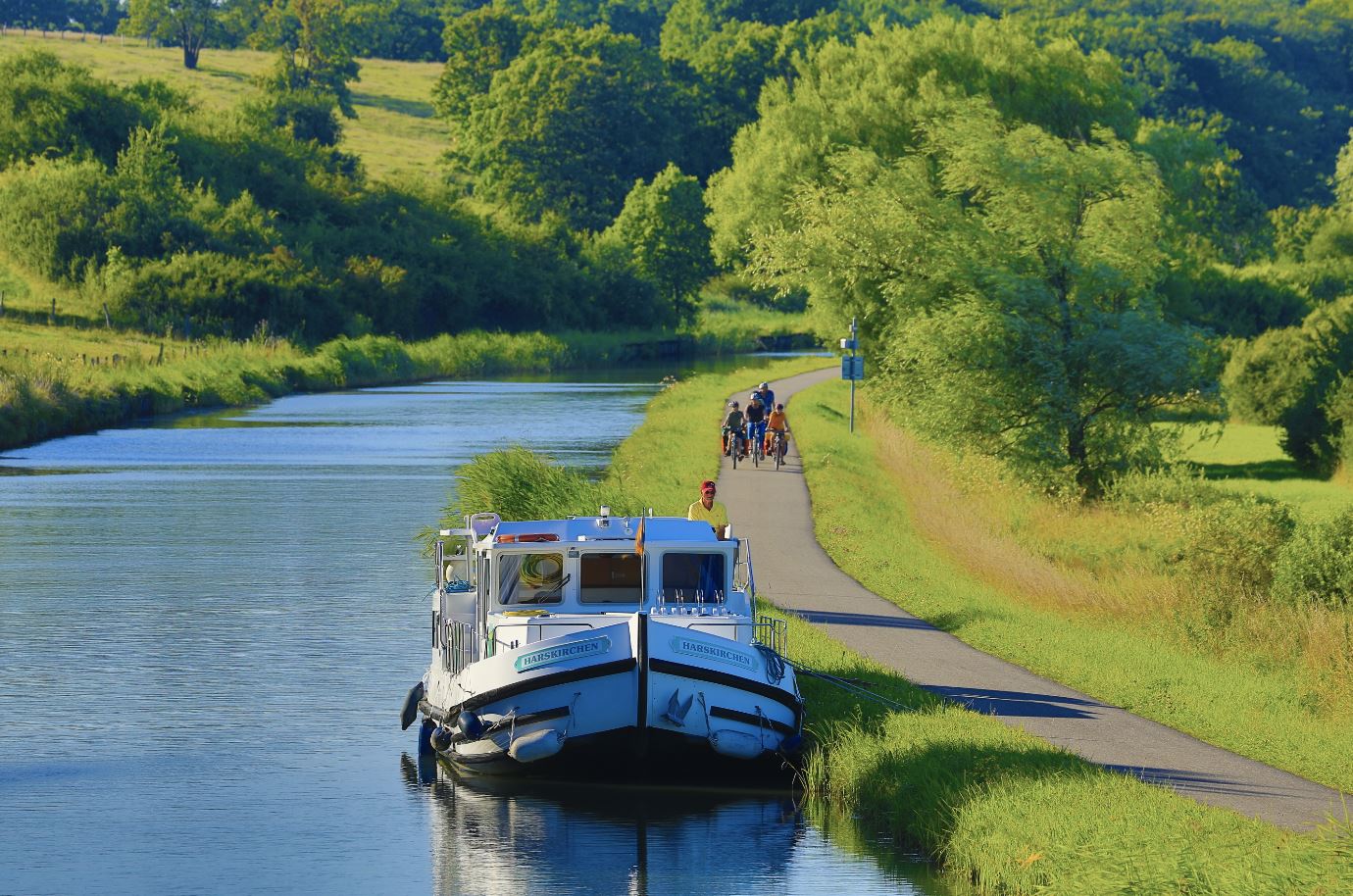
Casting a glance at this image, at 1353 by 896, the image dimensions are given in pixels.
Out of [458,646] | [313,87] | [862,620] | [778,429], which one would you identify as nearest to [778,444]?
[778,429]

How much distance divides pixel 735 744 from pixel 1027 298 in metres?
25.3

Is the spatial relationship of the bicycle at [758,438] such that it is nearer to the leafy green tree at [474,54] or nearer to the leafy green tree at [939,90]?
the leafy green tree at [939,90]

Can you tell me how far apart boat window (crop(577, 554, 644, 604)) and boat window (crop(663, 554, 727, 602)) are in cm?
34

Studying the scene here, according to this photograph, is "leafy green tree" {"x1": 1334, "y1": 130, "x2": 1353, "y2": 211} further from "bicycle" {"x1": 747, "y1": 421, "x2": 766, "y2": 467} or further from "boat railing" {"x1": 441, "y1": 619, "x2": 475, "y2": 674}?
"boat railing" {"x1": 441, "y1": 619, "x2": 475, "y2": 674}

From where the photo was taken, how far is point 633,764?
19.7 metres

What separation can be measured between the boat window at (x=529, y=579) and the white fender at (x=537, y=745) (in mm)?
2668

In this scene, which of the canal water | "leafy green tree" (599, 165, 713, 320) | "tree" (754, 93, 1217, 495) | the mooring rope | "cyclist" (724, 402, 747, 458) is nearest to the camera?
the canal water

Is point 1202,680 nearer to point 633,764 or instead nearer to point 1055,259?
point 633,764

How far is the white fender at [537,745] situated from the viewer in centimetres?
1877

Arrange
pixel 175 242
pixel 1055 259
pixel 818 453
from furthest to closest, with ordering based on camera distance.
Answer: pixel 175 242
pixel 818 453
pixel 1055 259

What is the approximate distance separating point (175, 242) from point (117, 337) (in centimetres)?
1672

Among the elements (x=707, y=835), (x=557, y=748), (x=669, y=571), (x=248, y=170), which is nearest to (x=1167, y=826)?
(x=707, y=835)

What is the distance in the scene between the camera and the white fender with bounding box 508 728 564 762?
61.6 feet

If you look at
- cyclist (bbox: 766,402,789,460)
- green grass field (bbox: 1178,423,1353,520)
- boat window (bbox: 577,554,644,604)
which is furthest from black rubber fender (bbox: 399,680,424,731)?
cyclist (bbox: 766,402,789,460)
